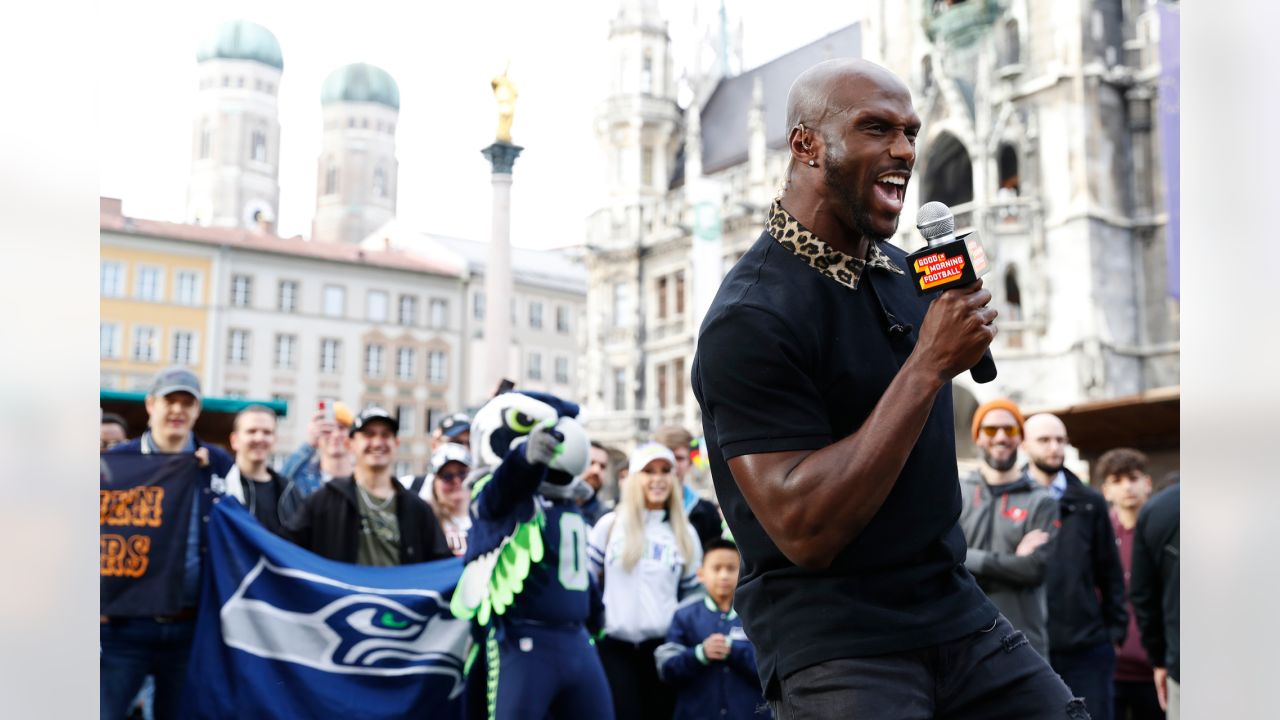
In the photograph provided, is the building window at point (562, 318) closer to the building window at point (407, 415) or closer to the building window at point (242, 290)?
the building window at point (407, 415)

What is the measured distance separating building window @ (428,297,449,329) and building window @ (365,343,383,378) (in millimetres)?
3028

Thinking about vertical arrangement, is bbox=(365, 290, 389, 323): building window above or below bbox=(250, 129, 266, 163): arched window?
below

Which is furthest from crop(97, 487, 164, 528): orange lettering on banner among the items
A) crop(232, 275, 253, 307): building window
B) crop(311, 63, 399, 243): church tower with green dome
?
crop(311, 63, 399, 243): church tower with green dome

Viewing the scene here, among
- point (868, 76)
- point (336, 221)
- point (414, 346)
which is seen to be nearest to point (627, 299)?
point (414, 346)

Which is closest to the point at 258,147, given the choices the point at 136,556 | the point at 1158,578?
the point at 136,556

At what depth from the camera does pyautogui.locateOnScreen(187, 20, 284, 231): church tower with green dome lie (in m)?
106

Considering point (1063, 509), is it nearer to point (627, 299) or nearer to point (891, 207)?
point (891, 207)

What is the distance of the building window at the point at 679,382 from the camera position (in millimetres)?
50938

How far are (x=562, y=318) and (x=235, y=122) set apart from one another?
148ft

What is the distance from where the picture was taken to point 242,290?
210 ft

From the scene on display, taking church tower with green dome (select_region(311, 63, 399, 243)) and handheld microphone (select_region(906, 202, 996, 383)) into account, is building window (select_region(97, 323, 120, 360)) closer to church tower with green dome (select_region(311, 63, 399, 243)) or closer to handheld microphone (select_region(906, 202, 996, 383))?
church tower with green dome (select_region(311, 63, 399, 243))

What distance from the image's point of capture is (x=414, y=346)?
6756cm
